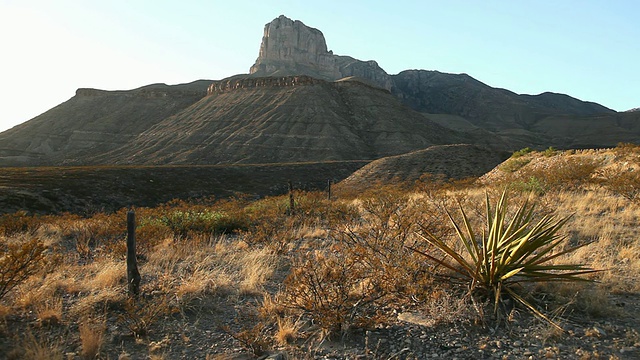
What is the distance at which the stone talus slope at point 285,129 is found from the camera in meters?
70.4

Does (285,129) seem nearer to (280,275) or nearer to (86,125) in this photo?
(86,125)

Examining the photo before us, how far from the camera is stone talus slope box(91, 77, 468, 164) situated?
70.4 meters

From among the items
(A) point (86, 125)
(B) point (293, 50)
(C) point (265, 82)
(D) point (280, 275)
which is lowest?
(D) point (280, 275)

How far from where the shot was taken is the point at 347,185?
33406mm

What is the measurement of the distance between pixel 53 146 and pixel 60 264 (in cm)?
9678

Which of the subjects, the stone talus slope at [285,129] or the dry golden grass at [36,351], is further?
the stone talus slope at [285,129]

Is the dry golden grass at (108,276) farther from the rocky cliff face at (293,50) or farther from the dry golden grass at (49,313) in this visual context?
the rocky cliff face at (293,50)

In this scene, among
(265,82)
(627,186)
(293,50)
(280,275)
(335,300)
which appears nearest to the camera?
(335,300)

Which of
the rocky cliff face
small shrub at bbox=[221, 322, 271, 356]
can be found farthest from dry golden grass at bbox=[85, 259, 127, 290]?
the rocky cliff face

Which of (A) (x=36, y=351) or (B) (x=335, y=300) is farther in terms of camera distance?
(B) (x=335, y=300)

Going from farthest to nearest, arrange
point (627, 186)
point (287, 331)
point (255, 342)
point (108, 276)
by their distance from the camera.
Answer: point (627, 186)
point (108, 276)
point (287, 331)
point (255, 342)

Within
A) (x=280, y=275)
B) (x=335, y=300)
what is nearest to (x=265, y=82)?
(x=280, y=275)

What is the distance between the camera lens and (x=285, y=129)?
7794cm

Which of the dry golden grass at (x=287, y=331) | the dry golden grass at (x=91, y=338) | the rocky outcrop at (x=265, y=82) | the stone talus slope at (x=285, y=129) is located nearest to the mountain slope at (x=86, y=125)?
the stone talus slope at (x=285, y=129)
